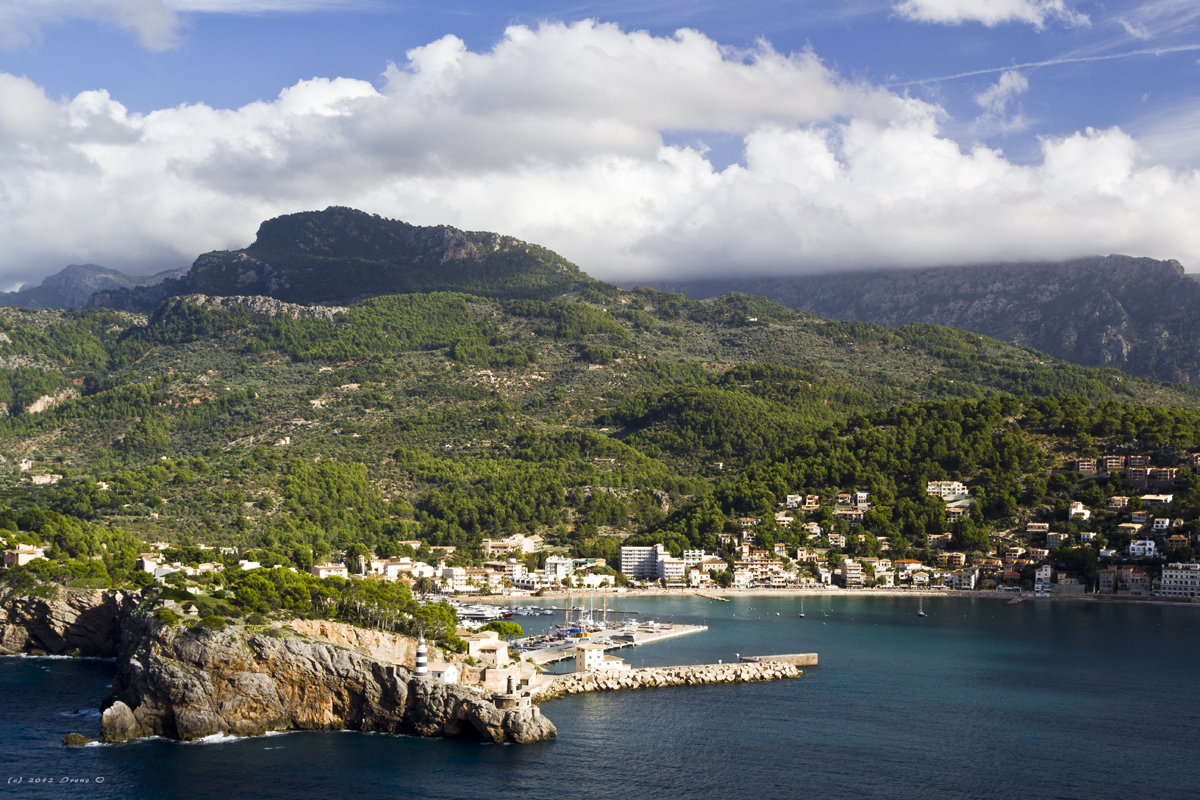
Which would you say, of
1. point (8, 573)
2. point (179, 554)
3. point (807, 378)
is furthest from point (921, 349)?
point (8, 573)

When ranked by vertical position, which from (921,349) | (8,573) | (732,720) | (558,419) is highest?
(921,349)

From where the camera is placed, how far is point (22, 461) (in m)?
122

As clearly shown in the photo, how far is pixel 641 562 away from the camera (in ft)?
338

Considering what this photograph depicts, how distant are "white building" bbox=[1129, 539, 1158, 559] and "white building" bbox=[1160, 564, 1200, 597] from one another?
9.86 ft

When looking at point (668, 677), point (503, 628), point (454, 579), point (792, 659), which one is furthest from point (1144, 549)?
point (503, 628)

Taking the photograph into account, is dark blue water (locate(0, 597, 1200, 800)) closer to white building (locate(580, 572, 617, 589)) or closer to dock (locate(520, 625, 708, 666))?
dock (locate(520, 625, 708, 666))

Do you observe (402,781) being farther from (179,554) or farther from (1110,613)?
(1110,613)

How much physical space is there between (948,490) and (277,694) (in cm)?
7732

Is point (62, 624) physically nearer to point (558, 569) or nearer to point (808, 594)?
point (558, 569)

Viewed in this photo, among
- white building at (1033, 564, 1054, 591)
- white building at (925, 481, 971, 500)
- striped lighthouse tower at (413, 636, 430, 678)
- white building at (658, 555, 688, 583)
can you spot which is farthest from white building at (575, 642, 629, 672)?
white building at (925, 481, 971, 500)

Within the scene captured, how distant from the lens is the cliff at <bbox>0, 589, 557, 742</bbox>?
140 feet

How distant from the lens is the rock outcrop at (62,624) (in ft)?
201

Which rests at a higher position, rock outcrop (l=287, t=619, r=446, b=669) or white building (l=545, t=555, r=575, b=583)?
rock outcrop (l=287, t=619, r=446, b=669)

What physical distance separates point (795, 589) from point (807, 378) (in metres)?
62.9
